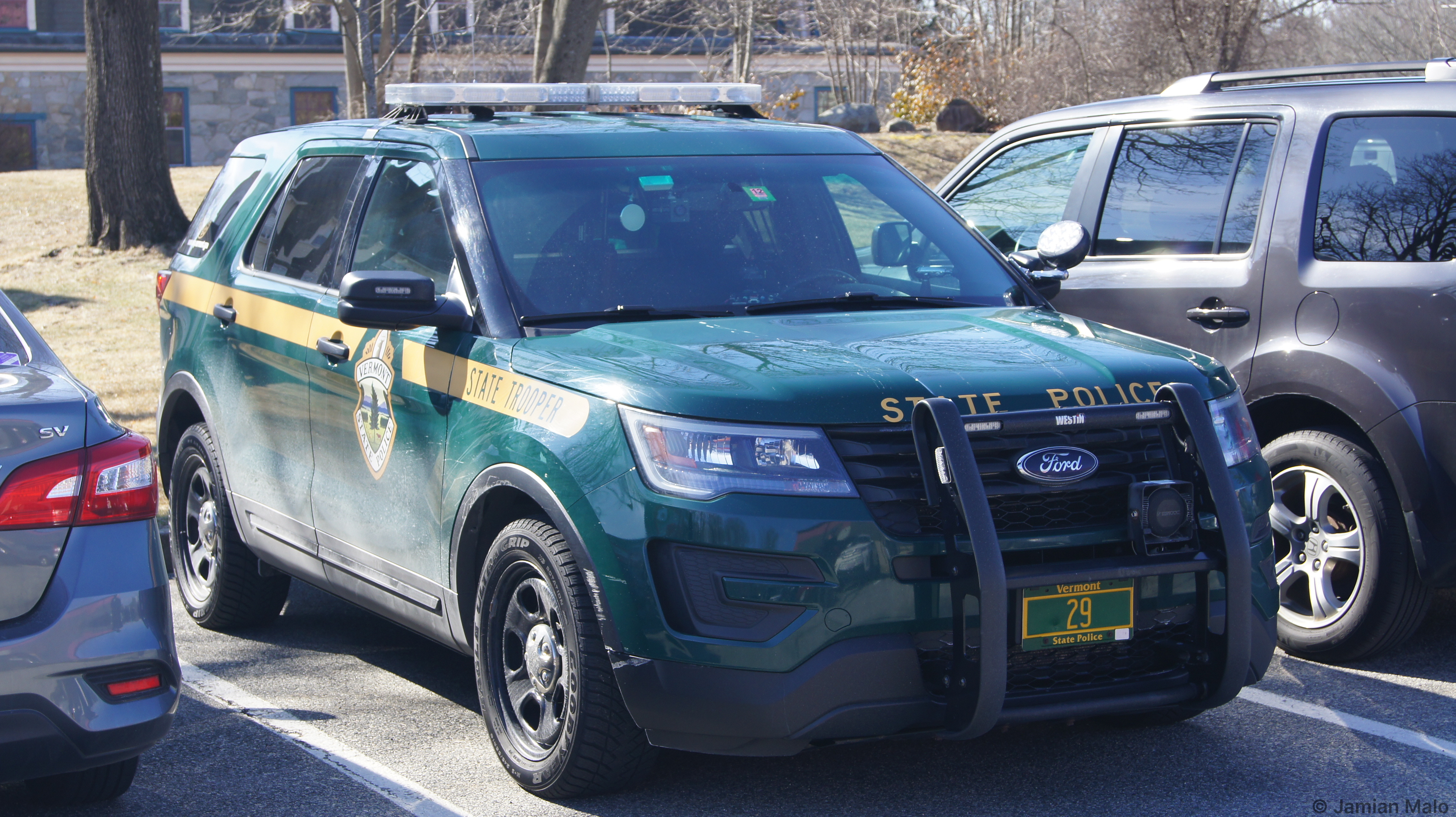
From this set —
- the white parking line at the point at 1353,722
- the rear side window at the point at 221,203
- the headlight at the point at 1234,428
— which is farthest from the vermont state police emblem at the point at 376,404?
the white parking line at the point at 1353,722

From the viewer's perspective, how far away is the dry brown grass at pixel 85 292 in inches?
433

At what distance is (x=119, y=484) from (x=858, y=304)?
2.15 meters

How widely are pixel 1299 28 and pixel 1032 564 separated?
16.7 meters

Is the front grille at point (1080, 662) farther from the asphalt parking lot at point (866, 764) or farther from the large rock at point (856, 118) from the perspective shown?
the large rock at point (856, 118)

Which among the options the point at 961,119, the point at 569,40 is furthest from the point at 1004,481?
the point at 961,119

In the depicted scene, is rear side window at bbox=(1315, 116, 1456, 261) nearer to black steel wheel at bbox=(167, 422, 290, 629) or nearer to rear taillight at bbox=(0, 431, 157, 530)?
rear taillight at bbox=(0, 431, 157, 530)

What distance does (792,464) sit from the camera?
3461mm

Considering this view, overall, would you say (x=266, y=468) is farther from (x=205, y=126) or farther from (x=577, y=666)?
(x=205, y=126)

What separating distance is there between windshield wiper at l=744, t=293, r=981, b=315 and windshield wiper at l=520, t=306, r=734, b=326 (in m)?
0.12

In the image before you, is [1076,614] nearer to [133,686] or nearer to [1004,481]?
[1004,481]

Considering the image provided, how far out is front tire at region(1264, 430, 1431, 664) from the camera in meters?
4.96

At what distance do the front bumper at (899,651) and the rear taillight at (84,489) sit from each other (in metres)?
1.12

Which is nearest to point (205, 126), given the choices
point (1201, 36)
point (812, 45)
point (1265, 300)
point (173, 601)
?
point (812, 45)

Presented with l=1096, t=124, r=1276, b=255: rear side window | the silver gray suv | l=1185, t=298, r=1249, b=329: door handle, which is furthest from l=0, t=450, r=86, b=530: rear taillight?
l=1096, t=124, r=1276, b=255: rear side window
